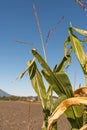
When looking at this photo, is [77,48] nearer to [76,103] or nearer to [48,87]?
[48,87]

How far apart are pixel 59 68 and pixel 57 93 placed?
29 cm

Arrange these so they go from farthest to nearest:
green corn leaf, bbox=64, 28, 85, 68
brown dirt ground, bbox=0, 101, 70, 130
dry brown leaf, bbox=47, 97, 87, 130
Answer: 1. brown dirt ground, bbox=0, 101, 70, 130
2. green corn leaf, bbox=64, 28, 85, 68
3. dry brown leaf, bbox=47, 97, 87, 130

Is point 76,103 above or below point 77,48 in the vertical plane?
below

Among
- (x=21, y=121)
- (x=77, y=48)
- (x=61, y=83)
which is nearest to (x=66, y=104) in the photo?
(x=61, y=83)

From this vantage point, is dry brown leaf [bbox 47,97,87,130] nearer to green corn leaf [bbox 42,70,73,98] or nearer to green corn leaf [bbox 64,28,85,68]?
green corn leaf [bbox 42,70,73,98]

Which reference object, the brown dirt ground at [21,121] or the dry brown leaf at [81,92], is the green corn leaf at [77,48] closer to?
the dry brown leaf at [81,92]

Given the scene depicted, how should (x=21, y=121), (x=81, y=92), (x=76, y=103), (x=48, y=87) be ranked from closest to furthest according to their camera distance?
(x=76, y=103), (x=81, y=92), (x=48, y=87), (x=21, y=121)

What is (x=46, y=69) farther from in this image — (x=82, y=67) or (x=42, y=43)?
(x=42, y=43)

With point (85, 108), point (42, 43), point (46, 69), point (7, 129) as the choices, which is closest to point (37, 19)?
point (42, 43)

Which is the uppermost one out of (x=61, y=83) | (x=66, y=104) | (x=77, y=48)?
(x=77, y=48)

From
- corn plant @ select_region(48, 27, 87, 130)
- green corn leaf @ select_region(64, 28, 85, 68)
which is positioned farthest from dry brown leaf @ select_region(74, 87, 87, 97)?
green corn leaf @ select_region(64, 28, 85, 68)

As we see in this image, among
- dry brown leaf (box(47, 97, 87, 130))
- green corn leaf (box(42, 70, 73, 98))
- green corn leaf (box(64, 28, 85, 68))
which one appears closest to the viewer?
dry brown leaf (box(47, 97, 87, 130))

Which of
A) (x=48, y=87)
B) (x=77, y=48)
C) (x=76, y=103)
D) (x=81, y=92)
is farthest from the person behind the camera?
(x=48, y=87)

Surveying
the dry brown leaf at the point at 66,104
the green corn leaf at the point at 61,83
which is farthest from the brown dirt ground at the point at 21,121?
the dry brown leaf at the point at 66,104
